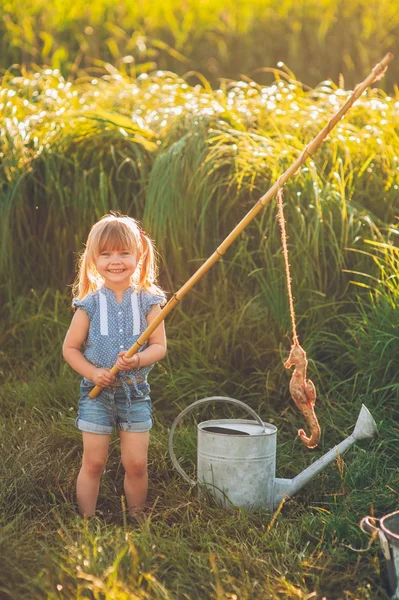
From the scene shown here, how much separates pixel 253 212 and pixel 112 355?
73 centimetres

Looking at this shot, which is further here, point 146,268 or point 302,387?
point 146,268

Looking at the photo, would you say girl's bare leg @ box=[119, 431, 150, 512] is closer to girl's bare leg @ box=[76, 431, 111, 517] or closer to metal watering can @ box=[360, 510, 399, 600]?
girl's bare leg @ box=[76, 431, 111, 517]

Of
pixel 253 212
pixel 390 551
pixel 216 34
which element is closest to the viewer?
pixel 390 551

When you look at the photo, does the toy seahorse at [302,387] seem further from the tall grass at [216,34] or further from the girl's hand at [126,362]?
the tall grass at [216,34]

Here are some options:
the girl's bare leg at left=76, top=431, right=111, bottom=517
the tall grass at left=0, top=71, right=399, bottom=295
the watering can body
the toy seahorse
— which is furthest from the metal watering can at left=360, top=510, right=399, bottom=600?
the tall grass at left=0, top=71, right=399, bottom=295

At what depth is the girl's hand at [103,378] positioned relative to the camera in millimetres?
2893

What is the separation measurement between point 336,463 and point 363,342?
65 cm

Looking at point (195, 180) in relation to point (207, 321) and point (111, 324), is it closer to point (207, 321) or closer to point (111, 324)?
point (207, 321)

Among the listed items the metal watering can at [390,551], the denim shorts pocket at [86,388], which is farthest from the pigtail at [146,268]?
the metal watering can at [390,551]

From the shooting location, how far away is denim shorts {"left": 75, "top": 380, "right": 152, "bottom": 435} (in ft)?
9.81

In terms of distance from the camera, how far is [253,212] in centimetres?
264

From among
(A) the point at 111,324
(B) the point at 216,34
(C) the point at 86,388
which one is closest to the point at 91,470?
(C) the point at 86,388

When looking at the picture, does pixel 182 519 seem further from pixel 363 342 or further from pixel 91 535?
pixel 363 342

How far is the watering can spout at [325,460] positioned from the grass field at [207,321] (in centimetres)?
7
